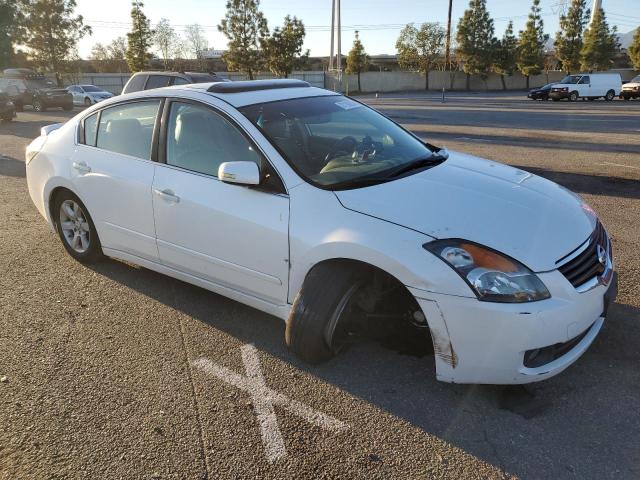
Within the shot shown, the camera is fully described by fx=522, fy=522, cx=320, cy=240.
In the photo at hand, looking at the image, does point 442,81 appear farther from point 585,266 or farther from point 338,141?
point 585,266

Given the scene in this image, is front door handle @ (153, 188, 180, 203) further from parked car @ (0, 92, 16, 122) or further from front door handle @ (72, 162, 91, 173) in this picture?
parked car @ (0, 92, 16, 122)

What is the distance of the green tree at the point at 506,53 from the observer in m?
52.3

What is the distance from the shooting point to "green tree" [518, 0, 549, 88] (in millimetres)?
51969

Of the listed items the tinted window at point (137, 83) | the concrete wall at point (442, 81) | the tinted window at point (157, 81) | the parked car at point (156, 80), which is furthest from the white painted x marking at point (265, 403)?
the concrete wall at point (442, 81)

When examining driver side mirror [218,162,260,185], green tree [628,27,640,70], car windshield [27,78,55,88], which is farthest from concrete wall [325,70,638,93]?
driver side mirror [218,162,260,185]

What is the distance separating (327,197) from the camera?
303cm

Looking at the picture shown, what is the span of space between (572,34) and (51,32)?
4938 centimetres

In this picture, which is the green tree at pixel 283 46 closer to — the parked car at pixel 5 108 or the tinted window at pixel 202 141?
the parked car at pixel 5 108

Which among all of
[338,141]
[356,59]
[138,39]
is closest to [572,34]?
[356,59]

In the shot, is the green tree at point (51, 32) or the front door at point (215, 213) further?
the green tree at point (51, 32)

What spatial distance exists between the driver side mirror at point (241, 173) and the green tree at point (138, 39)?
1757 inches

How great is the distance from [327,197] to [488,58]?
5539 cm

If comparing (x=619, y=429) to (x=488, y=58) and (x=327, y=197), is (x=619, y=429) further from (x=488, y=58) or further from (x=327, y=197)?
(x=488, y=58)

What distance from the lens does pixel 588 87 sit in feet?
109
